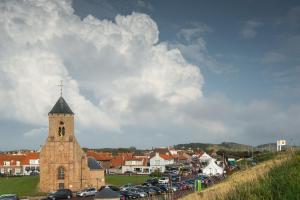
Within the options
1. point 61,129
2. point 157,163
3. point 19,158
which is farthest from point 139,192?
point 19,158

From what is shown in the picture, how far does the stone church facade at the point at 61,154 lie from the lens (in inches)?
2793

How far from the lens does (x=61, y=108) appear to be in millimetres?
71375

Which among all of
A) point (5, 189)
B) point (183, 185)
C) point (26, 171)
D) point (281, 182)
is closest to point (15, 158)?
point (26, 171)

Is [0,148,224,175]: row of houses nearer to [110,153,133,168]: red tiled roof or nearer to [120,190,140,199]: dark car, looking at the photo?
[110,153,133,168]: red tiled roof

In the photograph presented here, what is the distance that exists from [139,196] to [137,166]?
225ft

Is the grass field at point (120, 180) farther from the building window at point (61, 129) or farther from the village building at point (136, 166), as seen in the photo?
the village building at point (136, 166)

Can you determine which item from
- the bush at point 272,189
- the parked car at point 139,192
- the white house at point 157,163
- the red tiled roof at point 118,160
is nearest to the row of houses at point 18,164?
the red tiled roof at point 118,160

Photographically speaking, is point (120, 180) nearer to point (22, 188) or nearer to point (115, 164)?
point (22, 188)

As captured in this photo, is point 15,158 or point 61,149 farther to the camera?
point 15,158

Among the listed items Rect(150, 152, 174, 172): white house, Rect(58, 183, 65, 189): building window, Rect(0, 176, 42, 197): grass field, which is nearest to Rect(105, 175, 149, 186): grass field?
Rect(58, 183, 65, 189): building window

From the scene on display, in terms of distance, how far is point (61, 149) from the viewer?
7181cm

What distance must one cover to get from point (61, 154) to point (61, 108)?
7499 millimetres

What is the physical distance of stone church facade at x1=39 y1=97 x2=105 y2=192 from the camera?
233 feet

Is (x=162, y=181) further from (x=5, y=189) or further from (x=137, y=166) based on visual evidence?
(x=137, y=166)
